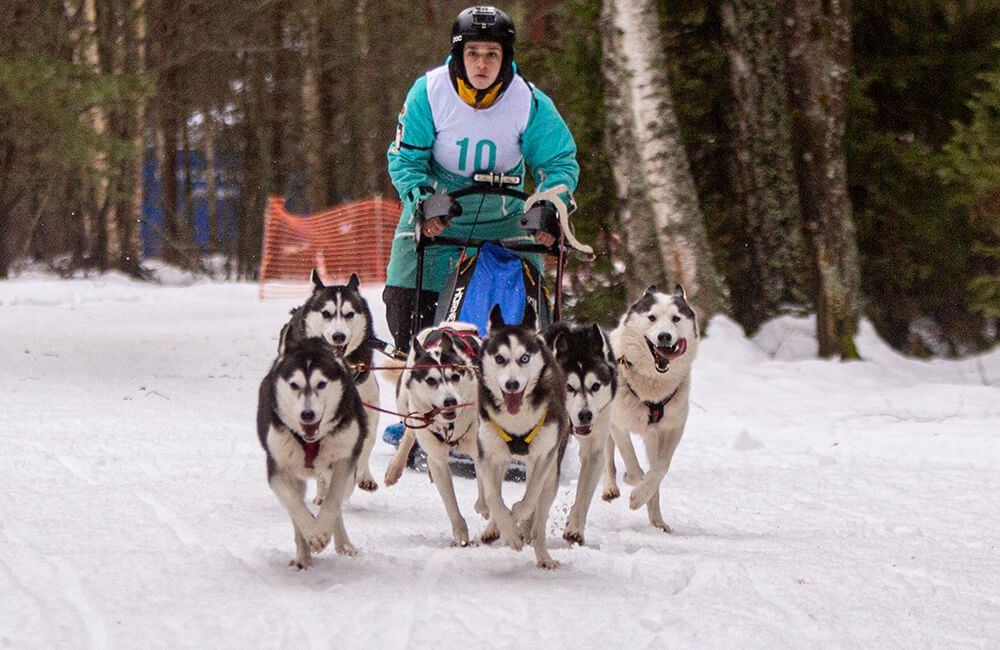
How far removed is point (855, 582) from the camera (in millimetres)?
4566

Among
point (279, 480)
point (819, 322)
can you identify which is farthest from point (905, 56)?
point (279, 480)

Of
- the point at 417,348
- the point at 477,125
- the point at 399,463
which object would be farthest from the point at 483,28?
the point at 399,463

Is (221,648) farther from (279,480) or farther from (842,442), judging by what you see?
(842,442)

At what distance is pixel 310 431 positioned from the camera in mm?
4238

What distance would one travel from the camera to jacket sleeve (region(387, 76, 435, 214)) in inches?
232

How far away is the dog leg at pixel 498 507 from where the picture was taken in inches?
176

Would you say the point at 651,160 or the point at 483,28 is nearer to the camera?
the point at 483,28

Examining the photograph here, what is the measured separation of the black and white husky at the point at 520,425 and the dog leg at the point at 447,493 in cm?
33

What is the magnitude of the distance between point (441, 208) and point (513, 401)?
4.52ft

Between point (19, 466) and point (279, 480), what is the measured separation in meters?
2.57

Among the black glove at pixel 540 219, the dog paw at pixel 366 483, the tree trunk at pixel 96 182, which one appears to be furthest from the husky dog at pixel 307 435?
the tree trunk at pixel 96 182

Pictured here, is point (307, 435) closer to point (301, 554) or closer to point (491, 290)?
point (301, 554)

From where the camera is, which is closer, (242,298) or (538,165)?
(538,165)

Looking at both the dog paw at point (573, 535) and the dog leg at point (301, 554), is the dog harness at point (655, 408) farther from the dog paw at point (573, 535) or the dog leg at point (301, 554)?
the dog leg at point (301, 554)
